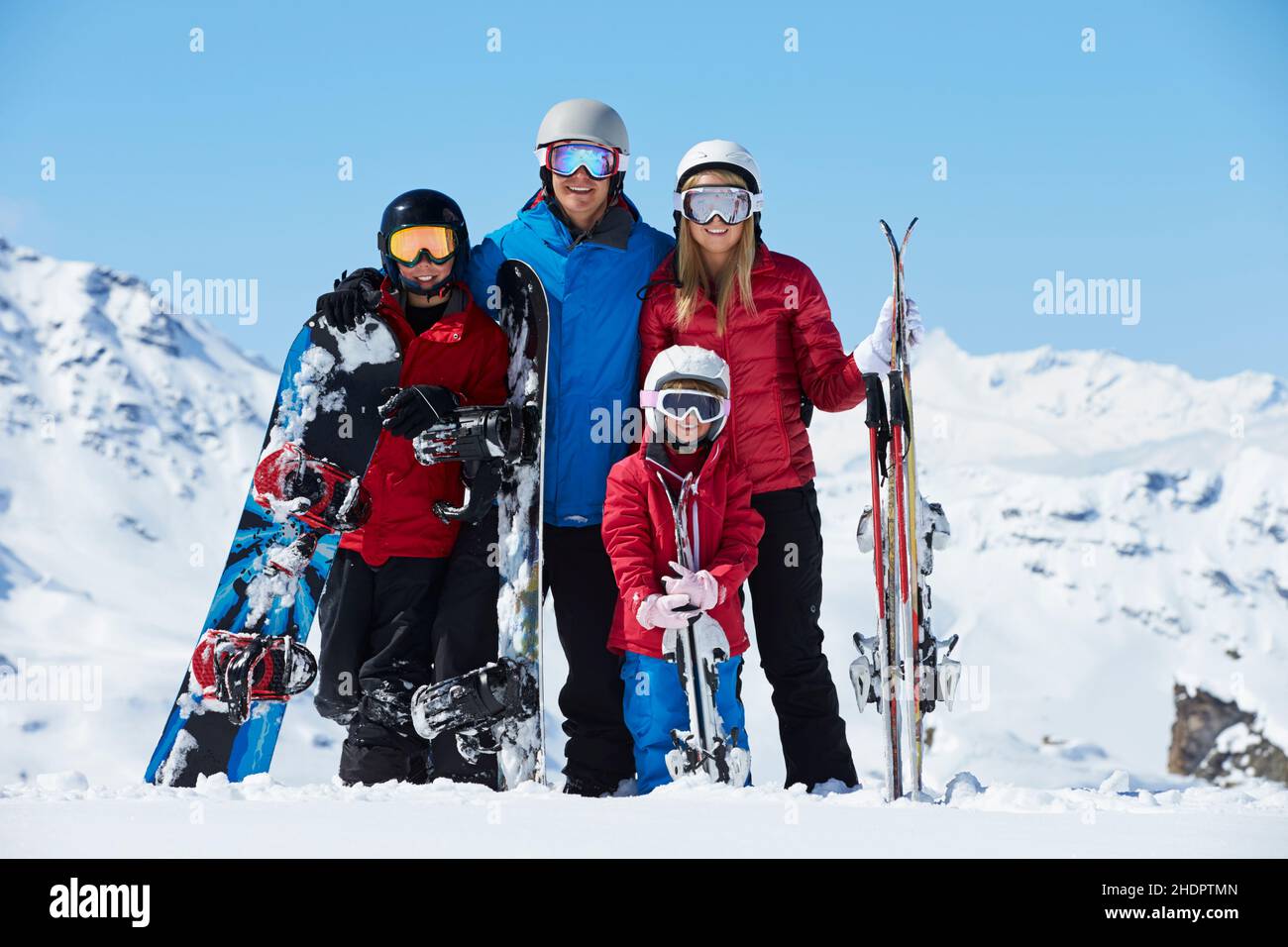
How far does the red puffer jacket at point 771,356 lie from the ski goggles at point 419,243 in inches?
31.2

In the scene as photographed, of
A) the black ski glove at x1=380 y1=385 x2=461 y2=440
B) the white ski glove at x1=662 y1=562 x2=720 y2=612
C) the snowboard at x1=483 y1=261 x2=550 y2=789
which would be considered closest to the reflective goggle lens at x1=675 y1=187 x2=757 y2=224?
the snowboard at x1=483 y1=261 x2=550 y2=789

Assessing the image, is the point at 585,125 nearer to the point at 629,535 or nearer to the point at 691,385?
the point at 691,385

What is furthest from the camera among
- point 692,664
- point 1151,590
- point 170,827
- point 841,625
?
point 1151,590

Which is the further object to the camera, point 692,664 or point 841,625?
point 841,625

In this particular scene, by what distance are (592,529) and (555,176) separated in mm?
1383

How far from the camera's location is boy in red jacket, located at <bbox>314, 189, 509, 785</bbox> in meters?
4.52

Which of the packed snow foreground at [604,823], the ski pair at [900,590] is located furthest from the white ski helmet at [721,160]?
the packed snow foreground at [604,823]

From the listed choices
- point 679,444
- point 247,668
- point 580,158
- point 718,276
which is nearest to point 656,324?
point 718,276

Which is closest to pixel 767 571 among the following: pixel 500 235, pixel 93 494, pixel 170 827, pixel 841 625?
pixel 500 235

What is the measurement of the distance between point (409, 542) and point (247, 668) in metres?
0.78

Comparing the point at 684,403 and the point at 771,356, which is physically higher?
the point at 771,356

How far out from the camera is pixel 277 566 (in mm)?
4875

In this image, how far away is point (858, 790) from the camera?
4523mm
